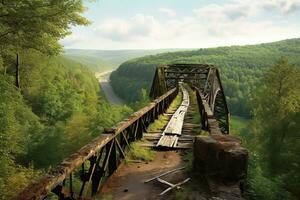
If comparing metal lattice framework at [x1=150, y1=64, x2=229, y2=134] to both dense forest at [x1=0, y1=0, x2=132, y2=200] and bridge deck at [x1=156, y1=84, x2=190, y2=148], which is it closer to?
dense forest at [x1=0, y1=0, x2=132, y2=200]

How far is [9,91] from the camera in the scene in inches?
828

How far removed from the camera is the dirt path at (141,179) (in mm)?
6625

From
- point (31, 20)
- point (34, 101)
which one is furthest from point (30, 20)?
point (34, 101)

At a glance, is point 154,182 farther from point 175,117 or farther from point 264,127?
point 264,127

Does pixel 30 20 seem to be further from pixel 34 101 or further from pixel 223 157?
pixel 34 101

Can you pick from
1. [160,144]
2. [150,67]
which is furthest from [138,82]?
[160,144]

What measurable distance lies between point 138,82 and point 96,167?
520 feet

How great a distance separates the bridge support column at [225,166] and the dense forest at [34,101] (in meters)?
11.2

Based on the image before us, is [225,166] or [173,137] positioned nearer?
[225,166]

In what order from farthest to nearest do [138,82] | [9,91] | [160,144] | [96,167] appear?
[138,82] < [9,91] < [160,144] < [96,167]

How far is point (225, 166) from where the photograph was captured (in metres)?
6.40

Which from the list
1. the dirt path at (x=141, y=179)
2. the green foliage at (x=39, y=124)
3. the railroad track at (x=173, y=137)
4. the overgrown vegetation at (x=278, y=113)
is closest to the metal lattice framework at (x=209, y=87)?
the overgrown vegetation at (x=278, y=113)

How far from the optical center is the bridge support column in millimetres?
6133

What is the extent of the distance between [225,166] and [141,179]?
81.2 inches
